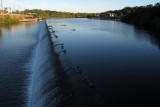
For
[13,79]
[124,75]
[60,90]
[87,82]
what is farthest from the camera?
[13,79]

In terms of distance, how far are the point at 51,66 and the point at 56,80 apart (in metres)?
2.44

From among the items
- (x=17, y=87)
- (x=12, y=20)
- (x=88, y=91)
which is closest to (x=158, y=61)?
(x=88, y=91)

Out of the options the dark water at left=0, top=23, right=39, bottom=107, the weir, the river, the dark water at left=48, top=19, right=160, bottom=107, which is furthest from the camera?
the dark water at left=0, top=23, right=39, bottom=107

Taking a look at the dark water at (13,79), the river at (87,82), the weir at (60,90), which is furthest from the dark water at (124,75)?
the dark water at (13,79)

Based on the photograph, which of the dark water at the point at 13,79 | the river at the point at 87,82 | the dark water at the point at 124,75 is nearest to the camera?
the river at the point at 87,82

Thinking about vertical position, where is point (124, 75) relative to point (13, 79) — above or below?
above

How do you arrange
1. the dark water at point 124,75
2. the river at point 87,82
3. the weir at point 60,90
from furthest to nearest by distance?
the dark water at point 124,75 < the river at point 87,82 < the weir at point 60,90

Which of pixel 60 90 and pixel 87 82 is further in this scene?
pixel 87 82

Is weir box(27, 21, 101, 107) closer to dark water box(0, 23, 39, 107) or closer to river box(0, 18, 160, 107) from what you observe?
river box(0, 18, 160, 107)

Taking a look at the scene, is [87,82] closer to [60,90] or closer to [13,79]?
[60,90]

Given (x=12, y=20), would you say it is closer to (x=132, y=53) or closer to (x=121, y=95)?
(x=132, y=53)

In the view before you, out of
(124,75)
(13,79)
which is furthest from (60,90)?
(13,79)

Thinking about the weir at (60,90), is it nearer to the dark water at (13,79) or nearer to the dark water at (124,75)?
the dark water at (13,79)

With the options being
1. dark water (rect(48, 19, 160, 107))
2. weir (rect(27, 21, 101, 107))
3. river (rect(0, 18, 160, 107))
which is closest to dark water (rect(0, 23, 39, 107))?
river (rect(0, 18, 160, 107))
